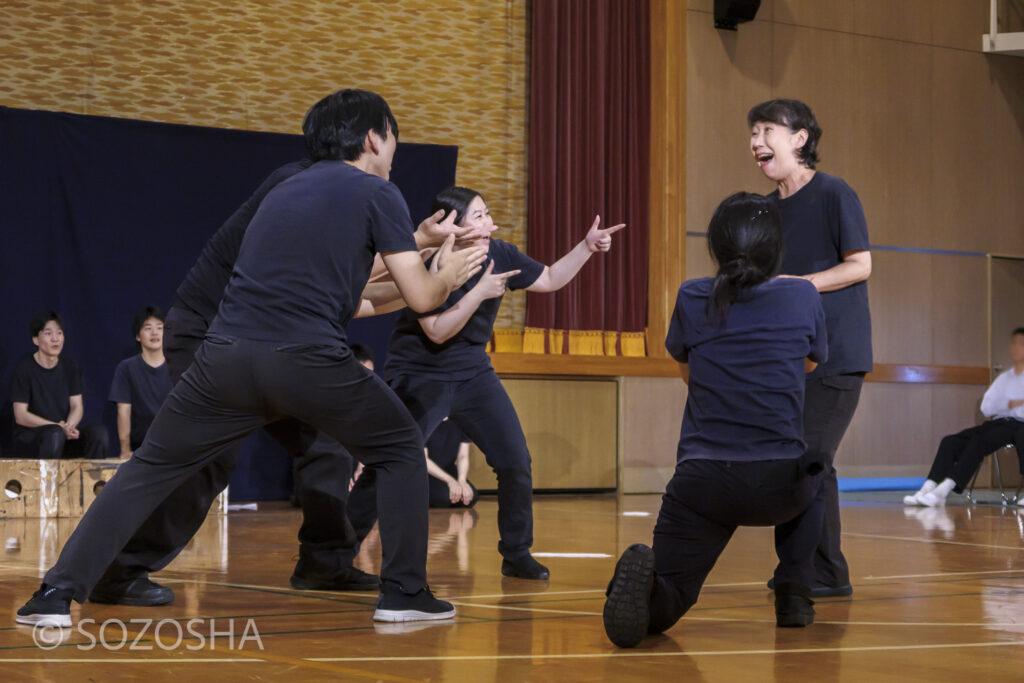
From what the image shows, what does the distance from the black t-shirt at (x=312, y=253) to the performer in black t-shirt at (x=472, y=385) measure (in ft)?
3.65

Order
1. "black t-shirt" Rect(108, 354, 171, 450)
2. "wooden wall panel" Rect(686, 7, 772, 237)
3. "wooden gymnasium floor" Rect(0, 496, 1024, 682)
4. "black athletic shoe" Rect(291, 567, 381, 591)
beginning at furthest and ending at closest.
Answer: "wooden wall panel" Rect(686, 7, 772, 237) → "black t-shirt" Rect(108, 354, 171, 450) → "black athletic shoe" Rect(291, 567, 381, 591) → "wooden gymnasium floor" Rect(0, 496, 1024, 682)

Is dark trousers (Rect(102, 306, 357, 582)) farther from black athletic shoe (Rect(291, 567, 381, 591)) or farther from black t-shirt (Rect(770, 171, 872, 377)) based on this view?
black t-shirt (Rect(770, 171, 872, 377))

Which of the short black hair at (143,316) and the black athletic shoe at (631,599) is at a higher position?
the short black hair at (143,316)

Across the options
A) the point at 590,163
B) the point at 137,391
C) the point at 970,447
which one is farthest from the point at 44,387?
the point at 970,447

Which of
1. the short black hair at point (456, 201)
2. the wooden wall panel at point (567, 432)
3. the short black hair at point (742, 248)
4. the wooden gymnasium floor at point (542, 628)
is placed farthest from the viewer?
the wooden wall panel at point (567, 432)

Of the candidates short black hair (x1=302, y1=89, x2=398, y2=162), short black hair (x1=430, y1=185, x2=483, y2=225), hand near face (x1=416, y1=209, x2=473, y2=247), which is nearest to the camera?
short black hair (x1=302, y1=89, x2=398, y2=162)

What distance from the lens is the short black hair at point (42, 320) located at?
760 cm

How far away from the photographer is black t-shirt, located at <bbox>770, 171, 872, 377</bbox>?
378 centimetres

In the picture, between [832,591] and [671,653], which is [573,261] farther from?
[671,653]

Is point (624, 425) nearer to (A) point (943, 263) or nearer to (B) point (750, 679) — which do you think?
(A) point (943, 263)

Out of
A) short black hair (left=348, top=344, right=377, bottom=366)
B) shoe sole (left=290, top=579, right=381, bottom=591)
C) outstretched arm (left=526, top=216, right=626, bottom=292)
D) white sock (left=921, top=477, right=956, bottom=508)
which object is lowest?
white sock (left=921, top=477, right=956, bottom=508)

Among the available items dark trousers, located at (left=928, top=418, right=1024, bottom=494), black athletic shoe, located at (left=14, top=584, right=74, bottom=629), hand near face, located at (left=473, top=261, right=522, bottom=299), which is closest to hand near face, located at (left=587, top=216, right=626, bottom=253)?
hand near face, located at (left=473, top=261, right=522, bottom=299)

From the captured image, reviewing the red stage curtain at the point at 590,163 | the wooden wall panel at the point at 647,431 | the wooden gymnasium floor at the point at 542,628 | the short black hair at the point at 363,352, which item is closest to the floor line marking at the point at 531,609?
the wooden gymnasium floor at the point at 542,628

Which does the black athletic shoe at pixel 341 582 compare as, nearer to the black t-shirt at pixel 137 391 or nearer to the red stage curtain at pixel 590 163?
the black t-shirt at pixel 137 391
